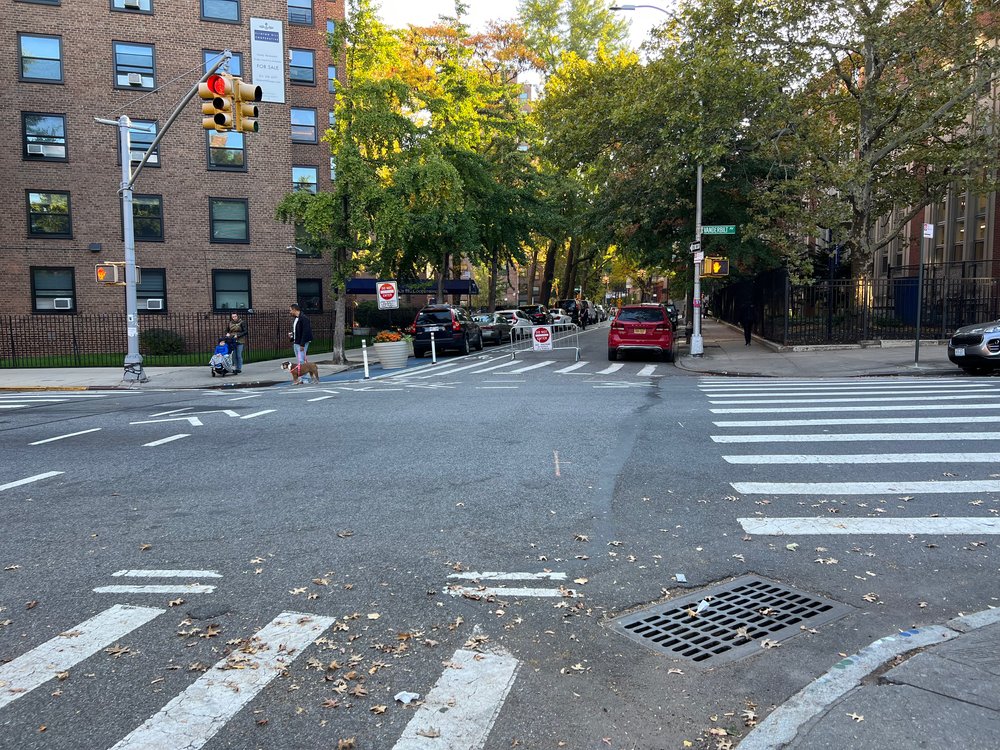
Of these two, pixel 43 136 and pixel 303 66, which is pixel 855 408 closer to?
pixel 43 136

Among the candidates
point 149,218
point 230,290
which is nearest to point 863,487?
point 230,290

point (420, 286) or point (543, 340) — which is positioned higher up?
point (420, 286)

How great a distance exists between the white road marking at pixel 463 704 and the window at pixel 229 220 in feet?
93.6

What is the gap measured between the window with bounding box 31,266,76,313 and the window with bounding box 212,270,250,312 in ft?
16.5

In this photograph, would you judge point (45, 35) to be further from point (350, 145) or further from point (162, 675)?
point (162, 675)

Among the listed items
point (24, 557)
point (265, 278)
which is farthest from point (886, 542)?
point (265, 278)

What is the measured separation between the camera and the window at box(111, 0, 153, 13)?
2750cm

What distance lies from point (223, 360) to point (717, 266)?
15.2 meters

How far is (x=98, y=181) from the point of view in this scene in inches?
1102

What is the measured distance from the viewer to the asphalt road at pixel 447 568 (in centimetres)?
351

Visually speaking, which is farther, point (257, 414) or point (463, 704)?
point (257, 414)

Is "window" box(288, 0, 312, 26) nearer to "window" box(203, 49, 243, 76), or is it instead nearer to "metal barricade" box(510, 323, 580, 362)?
"window" box(203, 49, 243, 76)

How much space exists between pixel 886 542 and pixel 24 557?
21.5ft

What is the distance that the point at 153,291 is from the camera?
28812 mm
